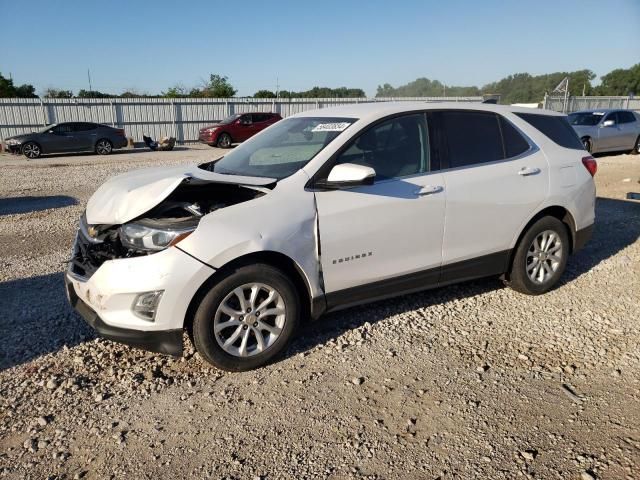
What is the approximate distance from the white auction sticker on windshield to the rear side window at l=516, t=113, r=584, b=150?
1911 millimetres

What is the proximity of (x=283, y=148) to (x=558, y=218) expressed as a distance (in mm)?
2775

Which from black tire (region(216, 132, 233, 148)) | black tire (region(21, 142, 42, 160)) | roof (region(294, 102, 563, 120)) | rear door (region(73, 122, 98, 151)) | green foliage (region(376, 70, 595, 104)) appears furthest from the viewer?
green foliage (region(376, 70, 595, 104))

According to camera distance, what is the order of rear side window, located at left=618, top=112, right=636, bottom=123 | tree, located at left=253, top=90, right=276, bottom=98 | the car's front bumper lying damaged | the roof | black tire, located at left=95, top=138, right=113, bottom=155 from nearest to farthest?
the car's front bumper lying damaged → the roof → rear side window, located at left=618, top=112, right=636, bottom=123 → black tire, located at left=95, top=138, right=113, bottom=155 → tree, located at left=253, top=90, right=276, bottom=98

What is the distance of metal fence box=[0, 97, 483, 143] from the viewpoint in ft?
80.9

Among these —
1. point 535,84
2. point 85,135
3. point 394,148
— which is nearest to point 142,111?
point 85,135

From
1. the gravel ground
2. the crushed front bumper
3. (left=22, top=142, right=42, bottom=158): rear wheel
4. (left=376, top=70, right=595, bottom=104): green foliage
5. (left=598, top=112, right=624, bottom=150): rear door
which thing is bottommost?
the gravel ground

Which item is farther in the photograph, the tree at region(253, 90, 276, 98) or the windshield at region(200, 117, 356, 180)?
the tree at region(253, 90, 276, 98)

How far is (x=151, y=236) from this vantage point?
3244 mm

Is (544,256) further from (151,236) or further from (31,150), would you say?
(31,150)

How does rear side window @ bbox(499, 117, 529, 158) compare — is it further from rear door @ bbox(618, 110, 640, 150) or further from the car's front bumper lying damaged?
rear door @ bbox(618, 110, 640, 150)

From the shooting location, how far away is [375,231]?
3715 millimetres

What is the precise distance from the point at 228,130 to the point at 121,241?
21177 millimetres

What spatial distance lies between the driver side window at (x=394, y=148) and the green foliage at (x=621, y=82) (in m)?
82.5

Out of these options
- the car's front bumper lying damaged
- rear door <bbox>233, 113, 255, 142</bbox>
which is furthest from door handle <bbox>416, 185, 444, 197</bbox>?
rear door <bbox>233, 113, 255, 142</bbox>
